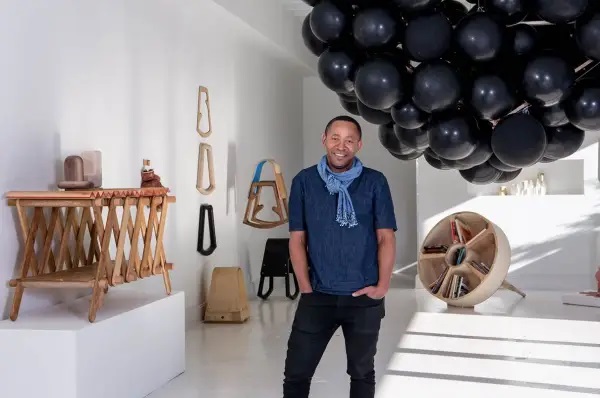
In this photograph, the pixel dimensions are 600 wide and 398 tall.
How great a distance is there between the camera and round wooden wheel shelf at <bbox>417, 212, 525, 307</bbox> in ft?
24.3

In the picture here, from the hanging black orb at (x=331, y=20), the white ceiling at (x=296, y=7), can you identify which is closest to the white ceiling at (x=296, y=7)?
the white ceiling at (x=296, y=7)

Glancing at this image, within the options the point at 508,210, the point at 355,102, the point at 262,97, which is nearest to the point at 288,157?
the point at 262,97

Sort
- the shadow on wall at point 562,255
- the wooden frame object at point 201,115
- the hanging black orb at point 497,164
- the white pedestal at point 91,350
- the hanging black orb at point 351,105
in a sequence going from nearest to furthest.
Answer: the hanging black orb at point 497,164 < the hanging black orb at point 351,105 < the white pedestal at point 91,350 < the wooden frame object at point 201,115 < the shadow on wall at point 562,255

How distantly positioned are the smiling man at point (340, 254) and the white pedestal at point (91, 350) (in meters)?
1.17

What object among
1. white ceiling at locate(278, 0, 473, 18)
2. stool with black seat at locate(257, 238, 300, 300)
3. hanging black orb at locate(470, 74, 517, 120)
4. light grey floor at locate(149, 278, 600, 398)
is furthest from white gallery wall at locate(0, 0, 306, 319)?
hanging black orb at locate(470, 74, 517, 120)

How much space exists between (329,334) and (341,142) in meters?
0.78

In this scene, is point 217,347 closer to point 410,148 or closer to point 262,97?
point 410,148

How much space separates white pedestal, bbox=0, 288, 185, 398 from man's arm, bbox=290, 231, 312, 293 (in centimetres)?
126

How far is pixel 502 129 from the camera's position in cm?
283

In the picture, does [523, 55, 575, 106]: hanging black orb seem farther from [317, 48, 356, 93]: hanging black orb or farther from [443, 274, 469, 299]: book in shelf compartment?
[443, 274, 469, 299]: book in shelf compartment

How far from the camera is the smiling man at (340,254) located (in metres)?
3.21

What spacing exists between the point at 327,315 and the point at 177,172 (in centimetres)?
398

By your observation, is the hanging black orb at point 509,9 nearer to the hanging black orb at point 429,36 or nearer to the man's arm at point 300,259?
the hanging black orb at point 429,36

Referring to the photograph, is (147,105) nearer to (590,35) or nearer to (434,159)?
(434,159)
